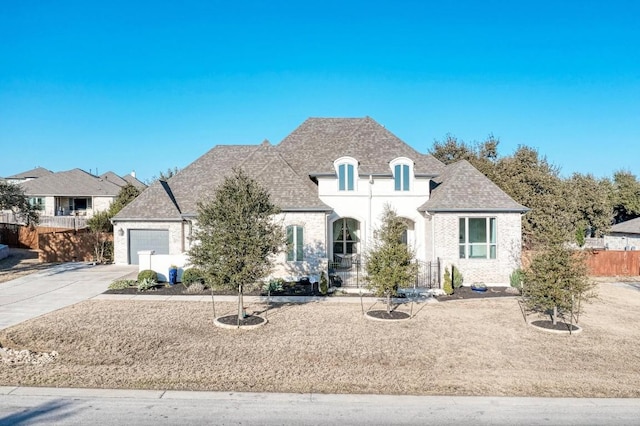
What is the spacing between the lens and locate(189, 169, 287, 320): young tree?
40.2ft

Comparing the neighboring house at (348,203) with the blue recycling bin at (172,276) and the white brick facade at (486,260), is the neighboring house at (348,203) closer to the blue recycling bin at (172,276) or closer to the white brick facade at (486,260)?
the white brick facade at (486,260)

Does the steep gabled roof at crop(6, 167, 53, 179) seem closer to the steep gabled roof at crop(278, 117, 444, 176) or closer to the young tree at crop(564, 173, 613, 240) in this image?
the steep gabled roof at crop(278, 117, 444, 176)

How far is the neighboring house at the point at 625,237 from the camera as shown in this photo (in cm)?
3478

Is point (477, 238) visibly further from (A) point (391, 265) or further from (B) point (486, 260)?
(A) point (391, 265)

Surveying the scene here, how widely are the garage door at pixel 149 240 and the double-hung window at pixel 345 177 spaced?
1028cm

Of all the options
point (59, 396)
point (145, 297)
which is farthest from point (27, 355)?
point (145, 297)

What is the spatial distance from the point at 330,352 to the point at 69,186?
48437 millimetres

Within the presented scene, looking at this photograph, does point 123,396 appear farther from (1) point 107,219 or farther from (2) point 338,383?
(1) point 107,219

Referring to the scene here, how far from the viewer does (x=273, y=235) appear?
12.9 meters

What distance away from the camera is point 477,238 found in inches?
774

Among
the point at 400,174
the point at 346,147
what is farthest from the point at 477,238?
the point at 346,147

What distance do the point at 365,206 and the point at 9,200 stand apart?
19024 mm

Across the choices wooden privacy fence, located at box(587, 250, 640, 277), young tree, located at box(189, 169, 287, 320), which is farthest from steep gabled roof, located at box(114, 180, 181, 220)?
wooden privacy fence, located at box(587, 250, 640, 277)

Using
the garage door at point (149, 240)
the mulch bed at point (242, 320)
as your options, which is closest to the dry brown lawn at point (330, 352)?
the mulch bed at point (242, 320)
